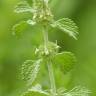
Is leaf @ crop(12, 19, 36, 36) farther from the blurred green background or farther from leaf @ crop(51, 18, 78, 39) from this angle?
the blurred green background

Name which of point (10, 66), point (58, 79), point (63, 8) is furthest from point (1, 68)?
point (63, 8)

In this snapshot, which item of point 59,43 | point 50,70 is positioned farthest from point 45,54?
point 59,43

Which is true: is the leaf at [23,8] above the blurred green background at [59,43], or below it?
above

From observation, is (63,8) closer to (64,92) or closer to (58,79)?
(58,79)

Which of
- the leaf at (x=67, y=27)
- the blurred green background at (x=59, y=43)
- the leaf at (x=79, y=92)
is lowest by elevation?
the blurred green background at (x=59, y=43)

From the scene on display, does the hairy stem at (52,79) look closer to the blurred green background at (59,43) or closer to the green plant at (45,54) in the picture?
the green plant at (45,54)

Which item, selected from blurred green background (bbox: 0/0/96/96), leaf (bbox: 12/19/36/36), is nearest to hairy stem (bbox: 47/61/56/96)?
leaf (bbox: 12/19/36/36)

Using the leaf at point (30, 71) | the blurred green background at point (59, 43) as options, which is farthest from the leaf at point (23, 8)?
the blurred green background at point (59, 43)
